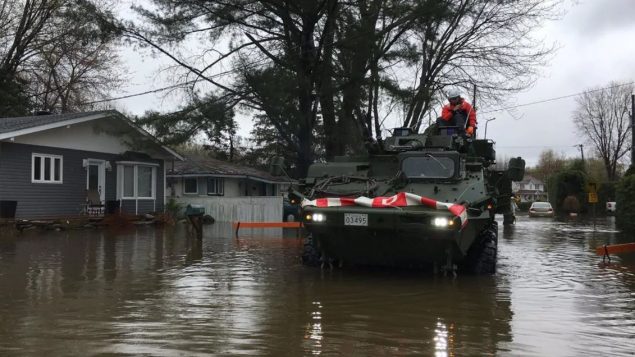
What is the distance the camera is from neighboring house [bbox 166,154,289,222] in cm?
2402

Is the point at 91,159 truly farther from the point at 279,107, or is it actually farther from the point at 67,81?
the point at 67,81

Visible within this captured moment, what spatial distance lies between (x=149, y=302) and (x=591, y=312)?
5.11 metres

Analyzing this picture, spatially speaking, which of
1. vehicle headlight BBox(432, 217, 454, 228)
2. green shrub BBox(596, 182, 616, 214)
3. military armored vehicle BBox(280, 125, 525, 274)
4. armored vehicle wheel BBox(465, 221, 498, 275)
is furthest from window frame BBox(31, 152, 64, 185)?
green shrub BBox(596, 182, 616, 214)

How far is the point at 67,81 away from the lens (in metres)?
35.9

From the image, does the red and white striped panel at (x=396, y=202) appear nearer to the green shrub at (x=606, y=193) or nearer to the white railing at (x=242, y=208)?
the white railing at (x=242, y=208)

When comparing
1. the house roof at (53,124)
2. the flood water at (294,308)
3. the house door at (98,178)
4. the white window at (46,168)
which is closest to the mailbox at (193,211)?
the house roof at (53,124)

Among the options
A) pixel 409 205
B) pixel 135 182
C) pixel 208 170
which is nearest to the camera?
pixel 409 205

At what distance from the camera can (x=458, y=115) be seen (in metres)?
11.9

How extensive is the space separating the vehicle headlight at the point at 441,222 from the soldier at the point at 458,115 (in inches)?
164

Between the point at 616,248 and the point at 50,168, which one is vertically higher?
the point at 50,168

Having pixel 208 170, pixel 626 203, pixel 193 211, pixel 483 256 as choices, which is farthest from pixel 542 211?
pixel 483 256

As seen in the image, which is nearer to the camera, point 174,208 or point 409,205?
point 409,205

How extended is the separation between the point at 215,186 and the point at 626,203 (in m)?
18.9

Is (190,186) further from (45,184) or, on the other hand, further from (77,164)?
(45,184)
